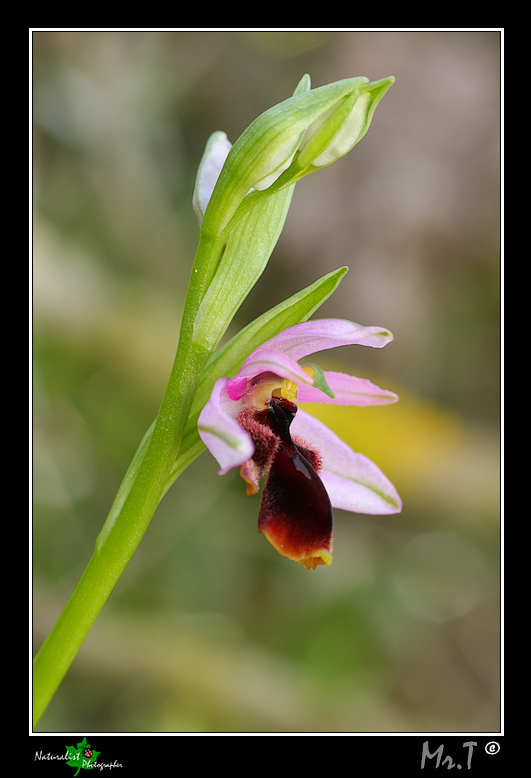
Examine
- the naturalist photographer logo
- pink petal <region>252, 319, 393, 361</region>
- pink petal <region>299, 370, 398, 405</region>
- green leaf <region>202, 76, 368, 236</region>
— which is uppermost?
green leaf <region>202, 76, 368, 236</region>

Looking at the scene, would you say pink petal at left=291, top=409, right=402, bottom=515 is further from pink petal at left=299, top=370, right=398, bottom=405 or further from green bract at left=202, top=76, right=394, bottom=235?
green bract at left=202, top=76, right=394, bottom=235

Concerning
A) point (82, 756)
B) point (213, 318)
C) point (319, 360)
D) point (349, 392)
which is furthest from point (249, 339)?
point (319, 360)

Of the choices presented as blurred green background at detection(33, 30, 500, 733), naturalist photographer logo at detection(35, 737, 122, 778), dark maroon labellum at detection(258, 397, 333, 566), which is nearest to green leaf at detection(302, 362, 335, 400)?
dark maroon labellum at detection(258, 397, 333, 566)

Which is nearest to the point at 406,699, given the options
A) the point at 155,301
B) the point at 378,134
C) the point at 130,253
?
the point at 155,301

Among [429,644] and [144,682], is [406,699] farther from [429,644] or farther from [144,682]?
[144,682]

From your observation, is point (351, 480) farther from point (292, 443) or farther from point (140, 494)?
point (140, 494)

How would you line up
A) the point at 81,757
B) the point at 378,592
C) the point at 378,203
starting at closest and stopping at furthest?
the point at 81,757
the point at 378,592
the point at 378,203

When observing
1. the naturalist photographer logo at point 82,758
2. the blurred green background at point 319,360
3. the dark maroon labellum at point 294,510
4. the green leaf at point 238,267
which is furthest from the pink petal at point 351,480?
the blurred green background at point 319,360
